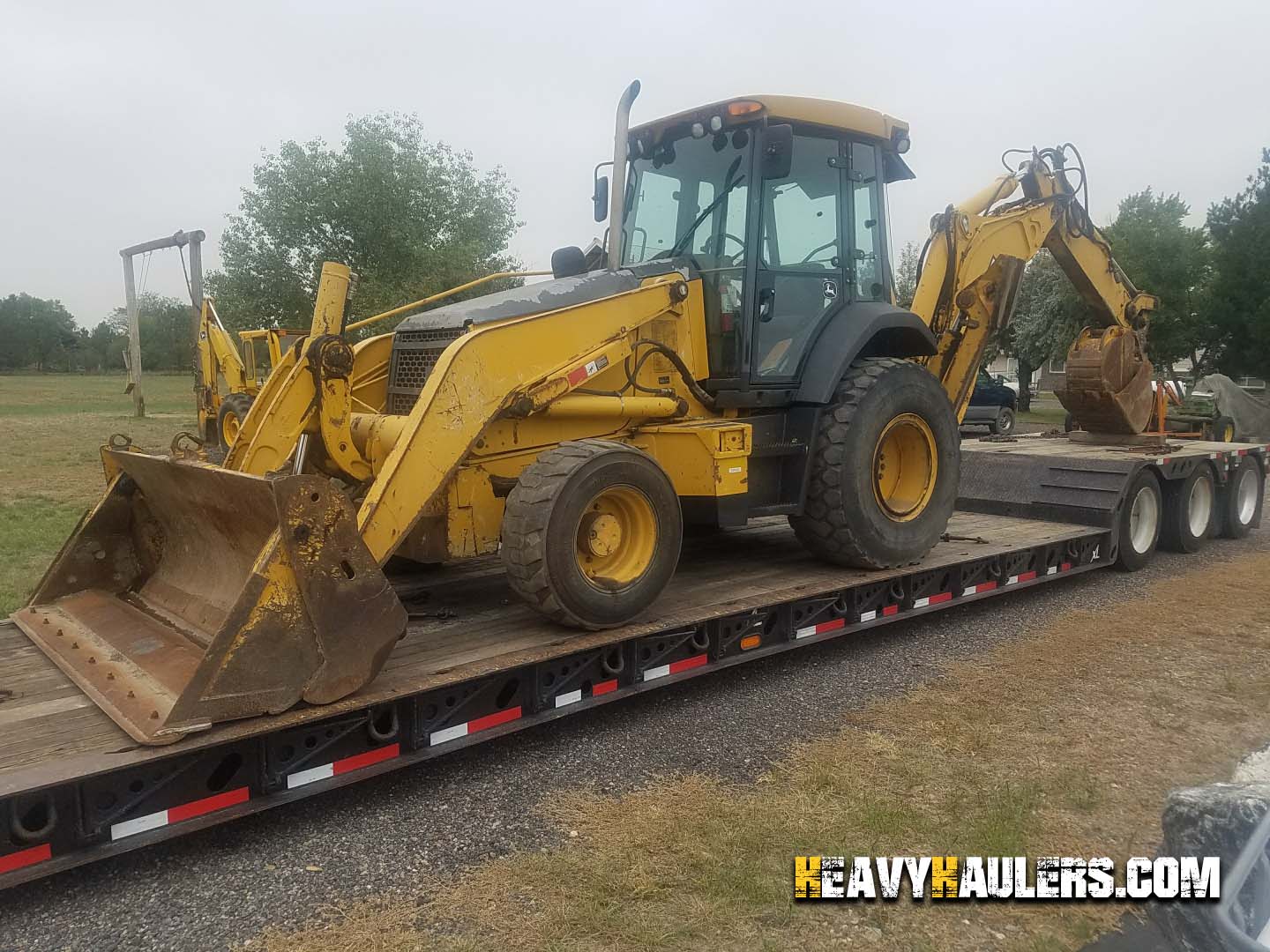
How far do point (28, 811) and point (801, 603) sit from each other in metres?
3.76

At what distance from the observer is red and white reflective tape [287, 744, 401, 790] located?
3473mm

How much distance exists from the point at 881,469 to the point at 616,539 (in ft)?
7.81

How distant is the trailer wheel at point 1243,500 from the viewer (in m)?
9.77

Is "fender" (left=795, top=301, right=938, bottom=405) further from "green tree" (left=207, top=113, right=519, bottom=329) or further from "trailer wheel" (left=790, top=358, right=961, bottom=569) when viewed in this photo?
"green tree" (left=207, top=113, right=519, bottom=329)

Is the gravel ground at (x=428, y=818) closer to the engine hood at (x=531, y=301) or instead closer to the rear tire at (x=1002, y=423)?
the engine hood at (x=531, y=301)

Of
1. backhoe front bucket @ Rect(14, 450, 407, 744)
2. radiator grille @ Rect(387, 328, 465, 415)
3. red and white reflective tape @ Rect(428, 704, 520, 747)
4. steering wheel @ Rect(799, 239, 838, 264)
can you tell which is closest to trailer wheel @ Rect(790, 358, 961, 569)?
steering wheel @ Rect(799, 239, 838, 264)

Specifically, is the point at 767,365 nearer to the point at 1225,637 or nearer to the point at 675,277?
the point at 675,277

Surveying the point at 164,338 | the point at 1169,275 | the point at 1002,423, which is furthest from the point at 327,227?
the point at 164,338

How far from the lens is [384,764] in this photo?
3.69 metres

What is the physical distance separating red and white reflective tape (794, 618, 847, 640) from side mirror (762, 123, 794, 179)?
102 inches

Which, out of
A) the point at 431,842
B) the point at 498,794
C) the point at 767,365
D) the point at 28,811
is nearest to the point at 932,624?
the point at 767,365

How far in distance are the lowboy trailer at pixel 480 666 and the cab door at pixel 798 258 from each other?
1.39 m

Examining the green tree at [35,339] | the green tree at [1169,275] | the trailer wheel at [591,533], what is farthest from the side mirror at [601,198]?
the green tree at [35,339]

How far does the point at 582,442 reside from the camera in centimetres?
451
